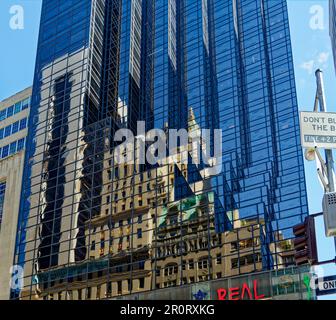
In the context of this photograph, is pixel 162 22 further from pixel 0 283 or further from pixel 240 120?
pixel 0 283

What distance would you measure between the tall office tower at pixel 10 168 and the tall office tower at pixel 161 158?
7.66m

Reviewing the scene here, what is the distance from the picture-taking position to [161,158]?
80.7 metres

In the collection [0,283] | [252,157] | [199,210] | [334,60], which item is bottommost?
[0,283]

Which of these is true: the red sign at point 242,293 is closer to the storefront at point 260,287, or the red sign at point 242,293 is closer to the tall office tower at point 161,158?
the storefront at point 260,287

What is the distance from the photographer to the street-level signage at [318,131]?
498 inches

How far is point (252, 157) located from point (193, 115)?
11679 mm

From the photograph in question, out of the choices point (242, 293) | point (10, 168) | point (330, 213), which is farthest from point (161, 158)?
point (330, 213)

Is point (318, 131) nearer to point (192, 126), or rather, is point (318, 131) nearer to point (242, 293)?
point (242, 293)

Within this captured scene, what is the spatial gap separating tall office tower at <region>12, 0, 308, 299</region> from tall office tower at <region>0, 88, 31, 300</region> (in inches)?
302

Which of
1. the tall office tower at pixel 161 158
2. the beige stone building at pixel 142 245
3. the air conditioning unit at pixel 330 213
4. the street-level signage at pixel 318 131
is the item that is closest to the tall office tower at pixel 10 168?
the tall office tower at pixel 161 158

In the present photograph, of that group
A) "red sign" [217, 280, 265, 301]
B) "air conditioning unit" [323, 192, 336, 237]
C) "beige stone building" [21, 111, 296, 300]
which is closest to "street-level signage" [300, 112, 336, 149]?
"air conditioning unit" [323, 192, 336, 237]

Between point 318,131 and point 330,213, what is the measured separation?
7.68 ft
